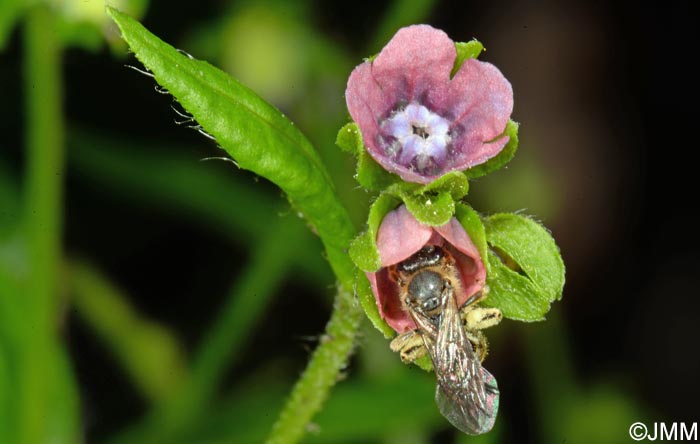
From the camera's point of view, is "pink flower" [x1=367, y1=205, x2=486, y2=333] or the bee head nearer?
"pink flower" [x1=367, y1=205, x2=486, y2=333]

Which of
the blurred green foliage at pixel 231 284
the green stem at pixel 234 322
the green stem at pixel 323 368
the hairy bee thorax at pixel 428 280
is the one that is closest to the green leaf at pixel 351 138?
the hairy bee thorax at pixel 428 280

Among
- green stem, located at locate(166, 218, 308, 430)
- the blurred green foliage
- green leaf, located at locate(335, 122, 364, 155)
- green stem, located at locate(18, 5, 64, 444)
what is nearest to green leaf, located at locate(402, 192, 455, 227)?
green leaf, located at locate(335, 122, 364, 155)

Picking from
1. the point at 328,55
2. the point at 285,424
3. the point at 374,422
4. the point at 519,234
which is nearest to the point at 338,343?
the point at 285,424

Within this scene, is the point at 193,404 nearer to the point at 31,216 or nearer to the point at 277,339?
the point at 277,339

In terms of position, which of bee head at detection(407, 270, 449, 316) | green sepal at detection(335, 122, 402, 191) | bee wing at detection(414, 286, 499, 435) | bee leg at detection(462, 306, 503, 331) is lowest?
bee wing at detection(414, 286, 499, 435)

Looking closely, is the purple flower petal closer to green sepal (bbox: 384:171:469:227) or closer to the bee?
green sepal (bbox: 384:171:469:227)

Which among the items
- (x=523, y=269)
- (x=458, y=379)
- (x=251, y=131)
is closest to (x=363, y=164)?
(x=251, y=131)

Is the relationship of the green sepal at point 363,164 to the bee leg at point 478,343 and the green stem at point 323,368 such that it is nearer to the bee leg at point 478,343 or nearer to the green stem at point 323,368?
the green stem at point 323,368
